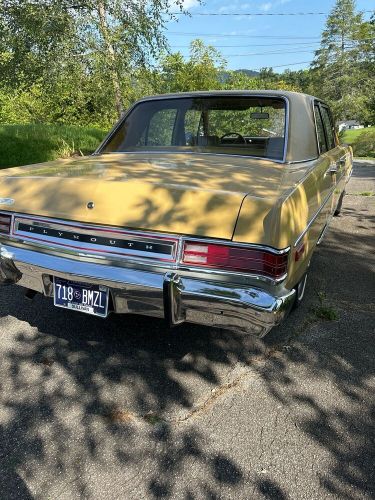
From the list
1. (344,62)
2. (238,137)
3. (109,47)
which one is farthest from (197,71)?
(344,62)

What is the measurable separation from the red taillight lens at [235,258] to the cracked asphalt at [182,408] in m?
0.80

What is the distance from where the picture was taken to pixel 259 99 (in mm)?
3324

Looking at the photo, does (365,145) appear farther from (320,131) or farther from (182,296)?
(182,296)

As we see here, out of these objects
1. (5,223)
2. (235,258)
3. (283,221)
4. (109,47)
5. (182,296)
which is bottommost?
(182,296)

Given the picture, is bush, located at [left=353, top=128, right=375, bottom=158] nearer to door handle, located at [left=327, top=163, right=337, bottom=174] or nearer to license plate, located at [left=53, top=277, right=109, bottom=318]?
door handle, located at [left=327, top=163, right=337, bottom=174]

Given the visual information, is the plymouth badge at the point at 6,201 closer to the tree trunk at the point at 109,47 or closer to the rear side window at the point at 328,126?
the rear side window at the point at 328,126

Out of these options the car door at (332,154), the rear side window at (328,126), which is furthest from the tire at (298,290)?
the rear side window at (328,126)

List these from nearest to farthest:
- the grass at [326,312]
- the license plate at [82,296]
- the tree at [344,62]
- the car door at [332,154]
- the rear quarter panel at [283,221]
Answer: the rear quarter panel at [283,221] → the license plate at [82,296] → the grass at [326,312] → the car door at [332,154] → the tree at [344,62]

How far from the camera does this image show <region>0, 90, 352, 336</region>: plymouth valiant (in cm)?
205

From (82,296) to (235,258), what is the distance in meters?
0.93

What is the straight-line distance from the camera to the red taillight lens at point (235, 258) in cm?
202

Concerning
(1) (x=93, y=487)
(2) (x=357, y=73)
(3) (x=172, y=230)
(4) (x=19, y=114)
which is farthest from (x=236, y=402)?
(2) (x=357, y=73)

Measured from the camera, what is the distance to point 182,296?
2.12 meters

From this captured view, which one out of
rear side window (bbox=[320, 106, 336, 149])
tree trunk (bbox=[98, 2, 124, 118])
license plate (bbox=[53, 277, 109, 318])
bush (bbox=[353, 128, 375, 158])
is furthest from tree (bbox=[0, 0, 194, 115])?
bush (bbox=[353, 128, 375, 158])
